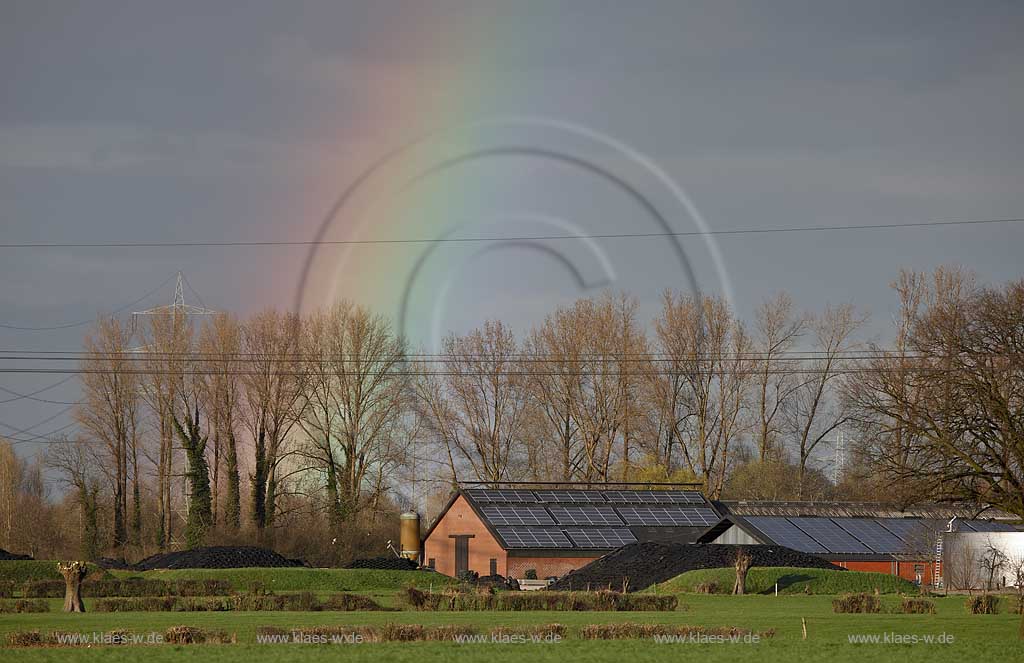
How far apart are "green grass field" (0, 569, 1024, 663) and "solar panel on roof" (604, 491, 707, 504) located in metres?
25.3

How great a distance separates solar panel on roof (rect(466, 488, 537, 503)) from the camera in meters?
78.6

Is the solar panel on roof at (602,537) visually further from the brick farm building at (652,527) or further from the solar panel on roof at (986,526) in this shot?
the solar panel on roof at (986,526)

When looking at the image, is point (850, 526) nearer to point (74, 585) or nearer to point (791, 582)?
point (791, 582)

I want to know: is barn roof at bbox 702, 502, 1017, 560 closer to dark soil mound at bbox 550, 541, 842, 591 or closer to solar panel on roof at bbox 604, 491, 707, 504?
solar panel on roof at bbox 604, 491, 707, 504

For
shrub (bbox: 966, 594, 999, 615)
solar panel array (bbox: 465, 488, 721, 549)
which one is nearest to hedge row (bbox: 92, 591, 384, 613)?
shrub (bbox: 966, 594, 999, 615)

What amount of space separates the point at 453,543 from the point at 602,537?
32.4 feet

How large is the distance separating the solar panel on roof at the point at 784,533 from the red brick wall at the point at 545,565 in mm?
10079

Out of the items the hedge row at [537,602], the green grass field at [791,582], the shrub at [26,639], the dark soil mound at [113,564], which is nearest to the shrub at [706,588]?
the green grass field at [791,582]

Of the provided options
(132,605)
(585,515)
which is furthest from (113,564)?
(585,515)

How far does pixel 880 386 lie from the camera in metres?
59.7

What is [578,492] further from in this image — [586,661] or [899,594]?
[586,661]

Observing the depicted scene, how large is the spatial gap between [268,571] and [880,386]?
31.5 m

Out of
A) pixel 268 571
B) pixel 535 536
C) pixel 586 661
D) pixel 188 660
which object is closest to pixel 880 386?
pixel 535 536

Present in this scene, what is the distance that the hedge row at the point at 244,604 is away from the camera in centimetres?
4694
